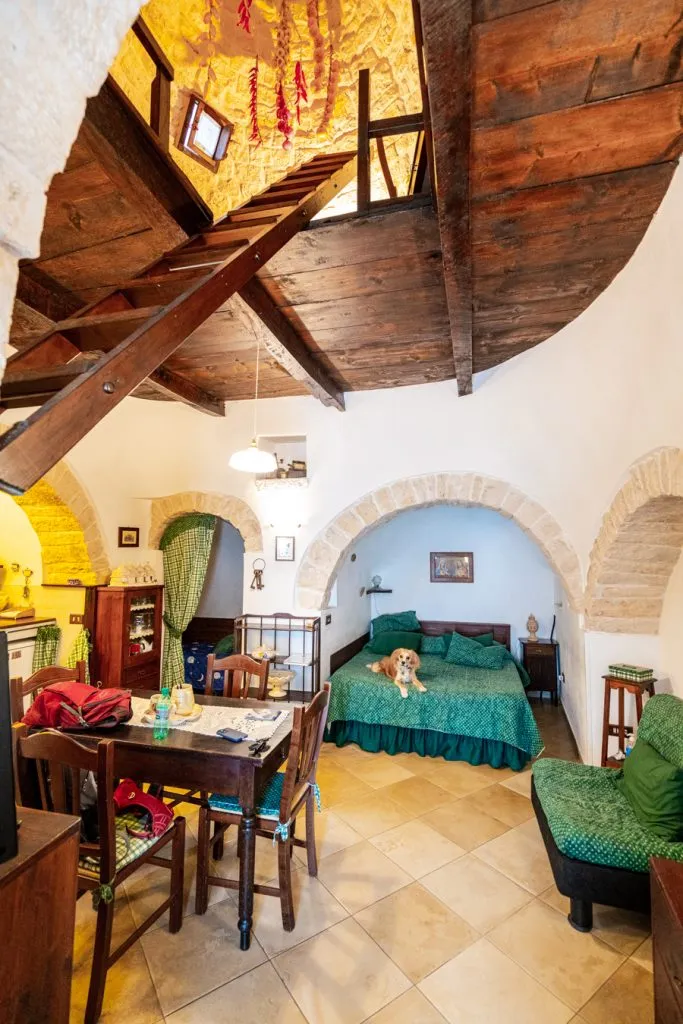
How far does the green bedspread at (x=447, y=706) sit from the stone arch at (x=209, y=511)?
1462 mm

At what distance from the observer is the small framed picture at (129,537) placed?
4113mm

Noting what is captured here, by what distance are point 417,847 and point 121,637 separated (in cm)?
270

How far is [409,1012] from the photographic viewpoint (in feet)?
5.16

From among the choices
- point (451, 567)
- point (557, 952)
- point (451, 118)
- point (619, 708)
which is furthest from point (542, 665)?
point (451, 118)

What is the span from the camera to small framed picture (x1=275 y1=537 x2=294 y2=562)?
400 cm

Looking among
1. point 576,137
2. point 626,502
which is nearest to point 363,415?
point 626,502

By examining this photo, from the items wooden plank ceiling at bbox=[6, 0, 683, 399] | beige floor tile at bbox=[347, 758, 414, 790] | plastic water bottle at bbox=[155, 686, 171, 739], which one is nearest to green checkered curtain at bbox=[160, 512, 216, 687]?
wooden plank ceiling at bbox=[6, 0, 683, 399]

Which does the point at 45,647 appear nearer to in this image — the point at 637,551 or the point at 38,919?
the point at 38,919

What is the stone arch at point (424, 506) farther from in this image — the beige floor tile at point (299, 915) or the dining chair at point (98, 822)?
the dining chair at point (98, 822)

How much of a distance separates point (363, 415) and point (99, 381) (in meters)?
2.93

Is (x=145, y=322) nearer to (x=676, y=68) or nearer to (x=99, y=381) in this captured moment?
(x=99, y=381)

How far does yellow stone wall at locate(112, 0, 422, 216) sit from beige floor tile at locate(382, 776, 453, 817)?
13.9 feet

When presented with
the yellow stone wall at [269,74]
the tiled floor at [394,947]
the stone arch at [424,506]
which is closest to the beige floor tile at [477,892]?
the tiled floor at [394,947]

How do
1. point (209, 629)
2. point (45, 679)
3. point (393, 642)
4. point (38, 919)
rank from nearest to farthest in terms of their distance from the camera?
point (38, 919), point (45, 679), point (393, 642), point (209, 629)
